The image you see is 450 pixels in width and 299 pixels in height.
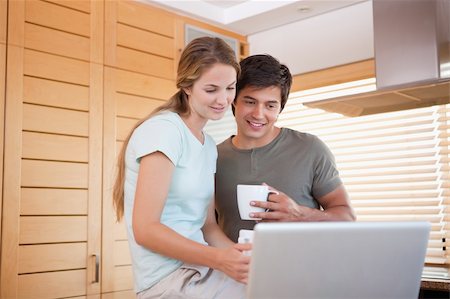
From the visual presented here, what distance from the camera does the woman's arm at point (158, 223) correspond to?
118cm

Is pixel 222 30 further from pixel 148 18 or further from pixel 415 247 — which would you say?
pixel 415 247

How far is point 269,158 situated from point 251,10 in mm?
2086

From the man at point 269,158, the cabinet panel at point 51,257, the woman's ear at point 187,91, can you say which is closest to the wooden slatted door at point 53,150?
the cabinet panel at point 51,257

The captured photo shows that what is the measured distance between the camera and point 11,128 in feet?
9.45

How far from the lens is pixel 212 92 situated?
1.42m

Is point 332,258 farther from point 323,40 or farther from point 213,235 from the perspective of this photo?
point 323,40

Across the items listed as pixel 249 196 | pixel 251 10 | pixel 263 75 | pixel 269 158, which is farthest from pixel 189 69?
pixel 251 10

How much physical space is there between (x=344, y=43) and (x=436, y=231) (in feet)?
4.28

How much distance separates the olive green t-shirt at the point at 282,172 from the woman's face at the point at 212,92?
0.55 meters

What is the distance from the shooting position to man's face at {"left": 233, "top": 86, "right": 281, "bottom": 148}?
6.16 feet

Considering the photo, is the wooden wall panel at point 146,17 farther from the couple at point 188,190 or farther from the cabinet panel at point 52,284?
the couple at point 188,190

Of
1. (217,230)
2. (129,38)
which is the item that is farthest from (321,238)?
(129,38)

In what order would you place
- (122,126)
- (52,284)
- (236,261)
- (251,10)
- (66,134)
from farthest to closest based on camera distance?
1. (251,10)
2. (122,126)
3. (66,134)
4. (52,284)
5. (236,261)

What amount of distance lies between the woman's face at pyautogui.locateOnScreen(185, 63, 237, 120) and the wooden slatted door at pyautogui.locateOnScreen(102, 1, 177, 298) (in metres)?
1.83
